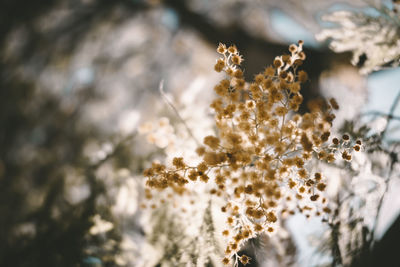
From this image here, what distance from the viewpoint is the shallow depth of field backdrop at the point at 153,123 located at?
3.55 feet

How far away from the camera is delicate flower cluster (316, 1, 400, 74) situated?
1.09m

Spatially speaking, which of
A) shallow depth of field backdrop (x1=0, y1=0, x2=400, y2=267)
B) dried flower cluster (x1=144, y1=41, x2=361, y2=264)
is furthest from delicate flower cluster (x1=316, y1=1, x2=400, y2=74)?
dried flower cluster (x1=144, y1=41, x2=361, y2=264)

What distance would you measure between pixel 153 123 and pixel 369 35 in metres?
1.28

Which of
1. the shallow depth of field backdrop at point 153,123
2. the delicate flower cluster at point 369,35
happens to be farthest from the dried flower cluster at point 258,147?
the delicate flower cluster at point 369,35

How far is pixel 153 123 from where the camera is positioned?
147 centimetres

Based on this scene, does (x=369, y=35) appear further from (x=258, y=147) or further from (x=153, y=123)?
(x=153, y=123)

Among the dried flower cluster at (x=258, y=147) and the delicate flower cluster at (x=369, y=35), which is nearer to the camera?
the dried flower cluster at (x=258, y=147)

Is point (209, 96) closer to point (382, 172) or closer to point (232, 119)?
point (232, 119)

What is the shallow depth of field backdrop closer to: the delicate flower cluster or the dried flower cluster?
the delicate flower cluster

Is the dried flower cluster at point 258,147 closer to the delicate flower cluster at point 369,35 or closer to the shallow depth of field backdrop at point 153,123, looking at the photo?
the shallow depth of field backdrop at point 153,123

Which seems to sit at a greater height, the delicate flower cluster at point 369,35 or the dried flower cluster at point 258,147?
the delicate flower cluster at point 369,35

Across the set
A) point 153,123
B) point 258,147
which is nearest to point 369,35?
point 258,147

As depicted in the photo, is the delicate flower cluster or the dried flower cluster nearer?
the dried flower cluster

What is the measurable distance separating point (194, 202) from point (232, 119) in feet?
1.84
